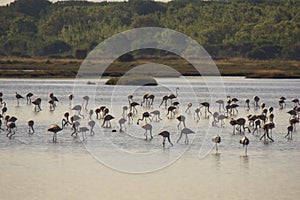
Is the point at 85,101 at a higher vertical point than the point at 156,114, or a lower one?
higher

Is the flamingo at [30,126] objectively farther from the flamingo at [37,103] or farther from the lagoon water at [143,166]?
the flamingo at [37,103]

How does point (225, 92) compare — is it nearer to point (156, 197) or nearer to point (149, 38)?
point (156, 197)

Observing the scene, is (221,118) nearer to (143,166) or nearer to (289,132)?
(289,132)

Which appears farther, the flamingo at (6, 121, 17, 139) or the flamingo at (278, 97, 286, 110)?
the flamingo at (278, 97, 286, 110)

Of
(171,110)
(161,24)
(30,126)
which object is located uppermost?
(161,24)

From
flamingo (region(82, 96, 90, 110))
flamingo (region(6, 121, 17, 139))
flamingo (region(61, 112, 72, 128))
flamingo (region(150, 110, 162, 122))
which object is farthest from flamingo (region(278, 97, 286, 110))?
flamingo (region(6, 121, 17, 139))

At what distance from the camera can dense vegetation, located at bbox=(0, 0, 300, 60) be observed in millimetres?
98938

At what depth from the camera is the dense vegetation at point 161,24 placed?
325 ft

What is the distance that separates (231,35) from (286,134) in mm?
93226

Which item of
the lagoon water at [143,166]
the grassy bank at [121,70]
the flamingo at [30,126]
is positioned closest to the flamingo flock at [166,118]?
the flamingo at [30,126]

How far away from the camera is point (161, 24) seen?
128 m

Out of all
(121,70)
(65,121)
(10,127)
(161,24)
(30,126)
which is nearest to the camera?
(10,127)

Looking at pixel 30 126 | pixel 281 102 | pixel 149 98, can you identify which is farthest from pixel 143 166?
pixel 281 102

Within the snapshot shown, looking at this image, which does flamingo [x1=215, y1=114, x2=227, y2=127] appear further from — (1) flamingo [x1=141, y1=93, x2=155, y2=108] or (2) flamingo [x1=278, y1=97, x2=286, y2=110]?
(2) flamingo [x1=278, y1=97, x2=286, y2=110]
